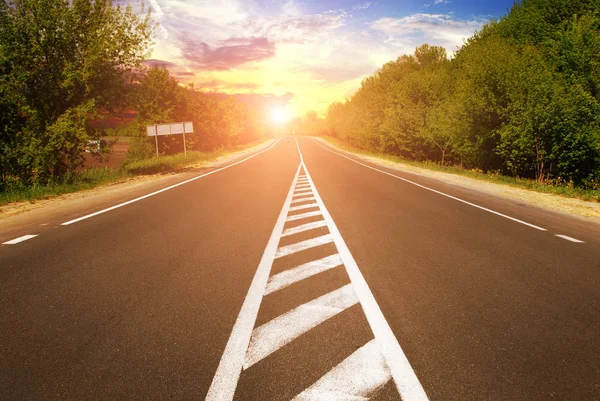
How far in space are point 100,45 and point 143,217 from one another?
10547 mm

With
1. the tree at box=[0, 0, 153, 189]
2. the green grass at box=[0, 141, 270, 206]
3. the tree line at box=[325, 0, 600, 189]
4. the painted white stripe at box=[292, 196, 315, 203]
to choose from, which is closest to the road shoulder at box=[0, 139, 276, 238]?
the green grass at box=[0, 141, 270, 206]

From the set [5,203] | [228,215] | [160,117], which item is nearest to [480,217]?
[228,215]

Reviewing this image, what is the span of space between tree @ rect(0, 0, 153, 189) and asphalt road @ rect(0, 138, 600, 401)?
7341 mm

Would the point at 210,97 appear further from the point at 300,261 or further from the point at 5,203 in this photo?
the point at 300,261

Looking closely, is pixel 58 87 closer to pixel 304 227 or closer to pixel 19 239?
pixel 19 239

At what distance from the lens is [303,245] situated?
5055 millimetres

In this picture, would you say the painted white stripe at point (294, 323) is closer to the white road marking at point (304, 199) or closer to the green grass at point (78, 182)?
the white road marking at point (304, 199)

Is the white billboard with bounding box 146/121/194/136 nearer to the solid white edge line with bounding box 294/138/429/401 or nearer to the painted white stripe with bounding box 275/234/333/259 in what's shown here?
the painted white stripe with bounding box 275/234/333/259

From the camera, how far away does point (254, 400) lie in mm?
1998

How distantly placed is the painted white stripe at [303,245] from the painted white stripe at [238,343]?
1.29 ft

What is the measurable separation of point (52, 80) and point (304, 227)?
12.8 metres

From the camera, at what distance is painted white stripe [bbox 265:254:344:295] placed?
3623mm

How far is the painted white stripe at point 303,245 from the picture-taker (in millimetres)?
4723

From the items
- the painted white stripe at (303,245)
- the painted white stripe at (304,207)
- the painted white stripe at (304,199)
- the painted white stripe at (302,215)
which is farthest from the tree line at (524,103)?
the painted white stripe at (303,245)
